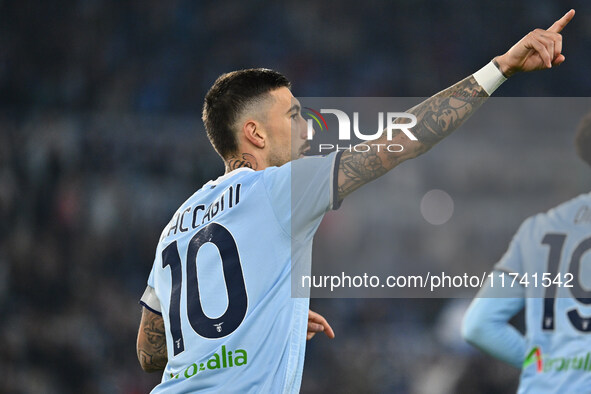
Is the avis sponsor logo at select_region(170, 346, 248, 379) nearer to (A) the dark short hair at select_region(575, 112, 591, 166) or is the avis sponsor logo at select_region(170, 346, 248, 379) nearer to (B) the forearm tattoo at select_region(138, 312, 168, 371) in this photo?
(B) the forearm tattoo at select_region(138, 312, 168, 371)

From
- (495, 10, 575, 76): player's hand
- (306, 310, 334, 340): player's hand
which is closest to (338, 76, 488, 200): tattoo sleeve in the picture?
(495, 10, 575, 76): player's hand

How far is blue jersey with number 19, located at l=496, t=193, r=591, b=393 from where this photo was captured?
2742 mm

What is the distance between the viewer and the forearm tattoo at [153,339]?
2611mm

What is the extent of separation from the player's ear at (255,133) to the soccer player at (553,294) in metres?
1.16

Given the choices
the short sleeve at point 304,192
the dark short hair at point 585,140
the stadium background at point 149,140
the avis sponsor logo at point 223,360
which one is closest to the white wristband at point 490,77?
the short sleeve at point 304,192

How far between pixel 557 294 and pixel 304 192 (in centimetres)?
128

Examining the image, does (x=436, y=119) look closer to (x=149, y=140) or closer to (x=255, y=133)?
(x=255, y=133)

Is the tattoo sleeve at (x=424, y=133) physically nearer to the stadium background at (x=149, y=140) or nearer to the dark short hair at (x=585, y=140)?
the dark short hair at (x=585, y=140)

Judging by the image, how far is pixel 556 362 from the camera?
9.07 feet

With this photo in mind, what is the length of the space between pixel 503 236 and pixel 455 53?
2.58 metres

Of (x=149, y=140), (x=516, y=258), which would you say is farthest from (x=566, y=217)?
(x=149, y=140)

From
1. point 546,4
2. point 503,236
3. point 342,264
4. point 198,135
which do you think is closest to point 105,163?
point 198,135

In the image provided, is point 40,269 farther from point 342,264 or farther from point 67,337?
point 342,264

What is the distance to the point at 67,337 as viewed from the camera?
23.1 ft
